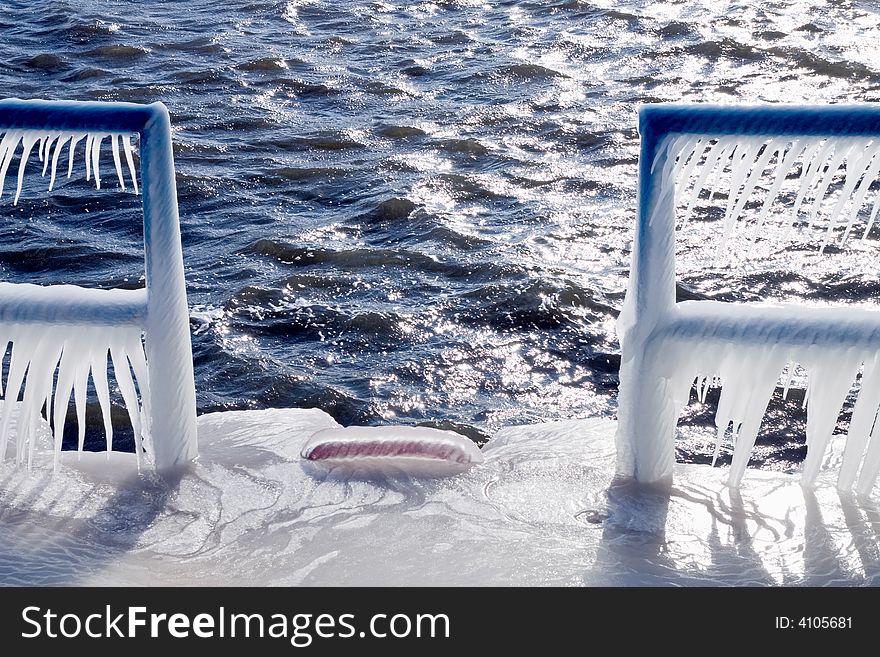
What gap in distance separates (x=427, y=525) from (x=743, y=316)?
644 mm

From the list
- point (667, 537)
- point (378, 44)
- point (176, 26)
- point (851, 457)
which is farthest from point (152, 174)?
point (176, 26)

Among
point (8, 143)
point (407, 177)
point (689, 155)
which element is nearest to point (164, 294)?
point (8, 143)

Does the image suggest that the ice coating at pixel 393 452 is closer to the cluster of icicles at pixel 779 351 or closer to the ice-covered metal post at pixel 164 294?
the ice-covered metal post at pixel 164 294

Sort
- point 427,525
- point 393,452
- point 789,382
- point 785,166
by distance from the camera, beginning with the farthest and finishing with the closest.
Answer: point 393,452
point 427,525
point 789,382
point 785,166

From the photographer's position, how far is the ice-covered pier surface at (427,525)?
1.76 metres

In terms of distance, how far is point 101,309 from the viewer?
6.12 feet

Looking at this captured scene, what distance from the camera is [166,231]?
1.88 meters

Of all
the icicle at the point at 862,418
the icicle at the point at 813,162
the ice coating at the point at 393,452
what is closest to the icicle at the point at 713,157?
the icicle at the point at 813,162

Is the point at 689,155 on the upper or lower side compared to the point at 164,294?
upper

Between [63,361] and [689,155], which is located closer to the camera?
[689,155]

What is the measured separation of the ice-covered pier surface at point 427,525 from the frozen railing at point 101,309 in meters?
0.15

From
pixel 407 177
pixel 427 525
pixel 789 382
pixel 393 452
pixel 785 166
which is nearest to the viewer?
pixel 785 166

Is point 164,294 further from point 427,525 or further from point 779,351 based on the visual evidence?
point 779,351

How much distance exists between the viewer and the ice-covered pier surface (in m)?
1.76
